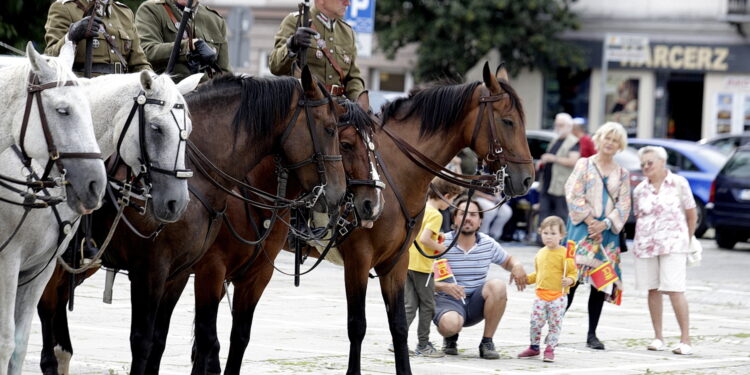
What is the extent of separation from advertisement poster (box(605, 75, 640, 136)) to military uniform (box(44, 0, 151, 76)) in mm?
29200

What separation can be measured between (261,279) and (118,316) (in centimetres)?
351

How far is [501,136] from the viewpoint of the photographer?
9.91 m

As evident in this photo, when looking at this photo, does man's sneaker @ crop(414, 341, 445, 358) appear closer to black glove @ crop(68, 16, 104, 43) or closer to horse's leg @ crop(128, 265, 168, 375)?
horse's leg @ crop(128, 265, 168, 375)

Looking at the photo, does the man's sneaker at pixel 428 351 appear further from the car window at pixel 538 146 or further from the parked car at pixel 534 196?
the car window at pixel 538 146

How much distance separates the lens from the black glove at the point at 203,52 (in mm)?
8805

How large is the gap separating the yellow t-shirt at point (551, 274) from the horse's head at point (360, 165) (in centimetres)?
273

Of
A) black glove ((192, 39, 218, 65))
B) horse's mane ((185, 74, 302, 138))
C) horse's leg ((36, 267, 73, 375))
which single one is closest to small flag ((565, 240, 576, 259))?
black glove ((192, 39, 218, 65))

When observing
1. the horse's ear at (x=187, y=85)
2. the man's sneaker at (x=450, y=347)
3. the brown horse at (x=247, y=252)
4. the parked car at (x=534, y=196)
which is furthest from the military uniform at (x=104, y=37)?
the parked car at (x=534, y=196)

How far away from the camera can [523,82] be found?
124 ft

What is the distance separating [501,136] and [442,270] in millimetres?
1542

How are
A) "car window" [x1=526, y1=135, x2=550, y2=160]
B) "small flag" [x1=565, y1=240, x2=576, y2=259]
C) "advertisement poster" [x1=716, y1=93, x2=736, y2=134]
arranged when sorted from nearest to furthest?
"small flag" [x1=565, y1=240, x2=576, y2=259], "car window" [x1=526, y1=135, x2=550, y2=160], "advertisement poster" [x1=716, y1=93, x2=736, y2=134]

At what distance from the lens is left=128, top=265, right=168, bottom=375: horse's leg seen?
23.8 ft

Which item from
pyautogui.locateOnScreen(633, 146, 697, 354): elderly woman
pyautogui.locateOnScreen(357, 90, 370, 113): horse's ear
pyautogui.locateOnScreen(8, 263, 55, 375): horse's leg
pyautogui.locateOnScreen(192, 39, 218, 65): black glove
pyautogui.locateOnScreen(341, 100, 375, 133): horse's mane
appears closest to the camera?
pyautogui.locateOnScreen(8, 263, 55, 375): horse's leg

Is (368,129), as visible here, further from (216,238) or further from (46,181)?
(46,181)
